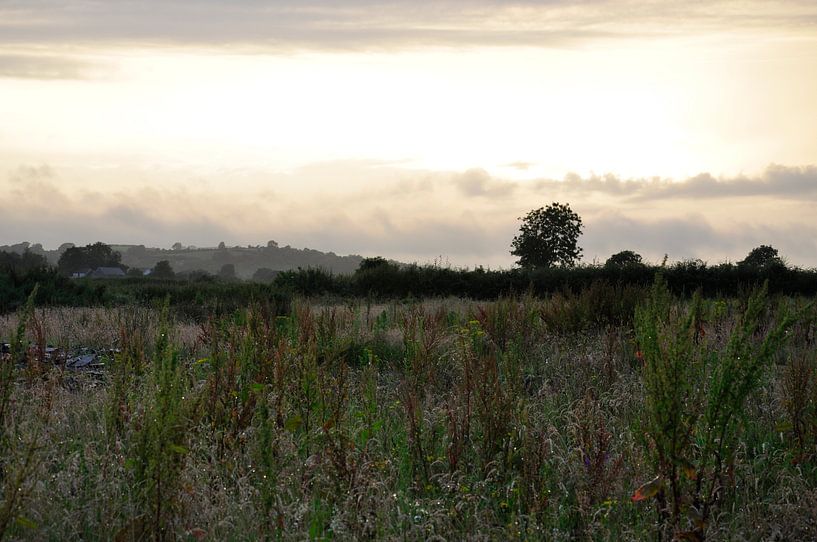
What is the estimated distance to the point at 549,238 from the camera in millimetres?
34000

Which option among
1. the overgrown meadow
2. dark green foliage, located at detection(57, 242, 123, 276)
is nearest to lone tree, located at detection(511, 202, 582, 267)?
the overgrown meadow

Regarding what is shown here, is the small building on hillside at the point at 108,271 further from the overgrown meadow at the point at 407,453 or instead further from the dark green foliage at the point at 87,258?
the overgrown meadow at the point at 407,453

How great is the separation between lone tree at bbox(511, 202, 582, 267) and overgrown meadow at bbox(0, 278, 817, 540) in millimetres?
26932

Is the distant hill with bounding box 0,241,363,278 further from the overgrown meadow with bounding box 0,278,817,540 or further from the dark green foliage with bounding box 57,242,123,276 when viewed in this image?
the overgrown meadow with bounding box 0,278,817,540

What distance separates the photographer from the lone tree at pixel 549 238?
111 feet

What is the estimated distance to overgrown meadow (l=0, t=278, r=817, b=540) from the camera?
3465mm

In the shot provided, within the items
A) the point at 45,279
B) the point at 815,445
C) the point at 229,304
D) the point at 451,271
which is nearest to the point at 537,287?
the point at 451,271

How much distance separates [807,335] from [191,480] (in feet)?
27.3

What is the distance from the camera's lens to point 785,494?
4340 mm

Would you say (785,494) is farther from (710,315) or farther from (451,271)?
(451,271)

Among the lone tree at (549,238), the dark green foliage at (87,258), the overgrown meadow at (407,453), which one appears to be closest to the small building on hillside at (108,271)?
the dark green foliage at (87,258)

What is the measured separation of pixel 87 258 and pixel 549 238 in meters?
42.3

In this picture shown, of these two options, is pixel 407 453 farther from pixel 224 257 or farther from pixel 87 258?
pixel 224 257

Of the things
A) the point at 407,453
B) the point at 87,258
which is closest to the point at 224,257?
the point at 87,258
